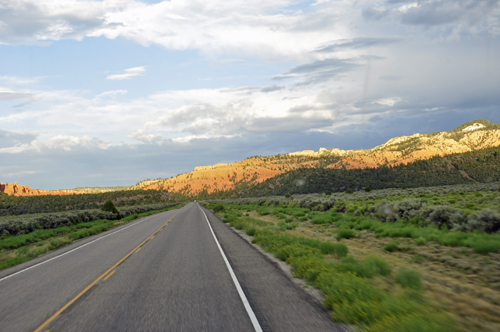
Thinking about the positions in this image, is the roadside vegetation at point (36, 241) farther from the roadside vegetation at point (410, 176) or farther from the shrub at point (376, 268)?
the roadside vegetation at point (410, 176)

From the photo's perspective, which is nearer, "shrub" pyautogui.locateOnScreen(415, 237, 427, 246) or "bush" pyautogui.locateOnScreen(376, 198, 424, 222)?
"shrub" pyautogui.locateOnScreen(415, 237, 427, 246)

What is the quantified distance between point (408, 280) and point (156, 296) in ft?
18.8

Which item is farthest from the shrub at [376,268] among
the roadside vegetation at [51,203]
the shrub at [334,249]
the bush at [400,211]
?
the roadside vegetation at [51,203]

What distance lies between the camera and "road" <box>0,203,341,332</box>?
561 centimetres

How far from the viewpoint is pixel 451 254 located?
1062 cm

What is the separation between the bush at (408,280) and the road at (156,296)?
232cm

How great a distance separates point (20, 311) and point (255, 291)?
16.2 ft

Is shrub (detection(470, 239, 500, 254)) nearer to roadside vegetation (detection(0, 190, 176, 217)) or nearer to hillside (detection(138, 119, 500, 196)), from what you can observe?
roadside vegetation (detection(0, 190, 176, 217))

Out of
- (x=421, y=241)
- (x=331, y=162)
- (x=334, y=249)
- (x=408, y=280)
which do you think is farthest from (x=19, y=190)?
(x=408, y=280)

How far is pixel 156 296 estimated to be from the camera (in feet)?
24.0

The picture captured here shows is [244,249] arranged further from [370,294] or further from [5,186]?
[5,186]

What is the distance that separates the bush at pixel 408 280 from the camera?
7.26m

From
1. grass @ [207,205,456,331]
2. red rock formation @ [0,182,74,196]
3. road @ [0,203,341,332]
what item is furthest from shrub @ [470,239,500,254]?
red rock formation @ [0,182,74,196]

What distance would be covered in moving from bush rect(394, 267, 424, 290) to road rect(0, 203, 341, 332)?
232 cm
